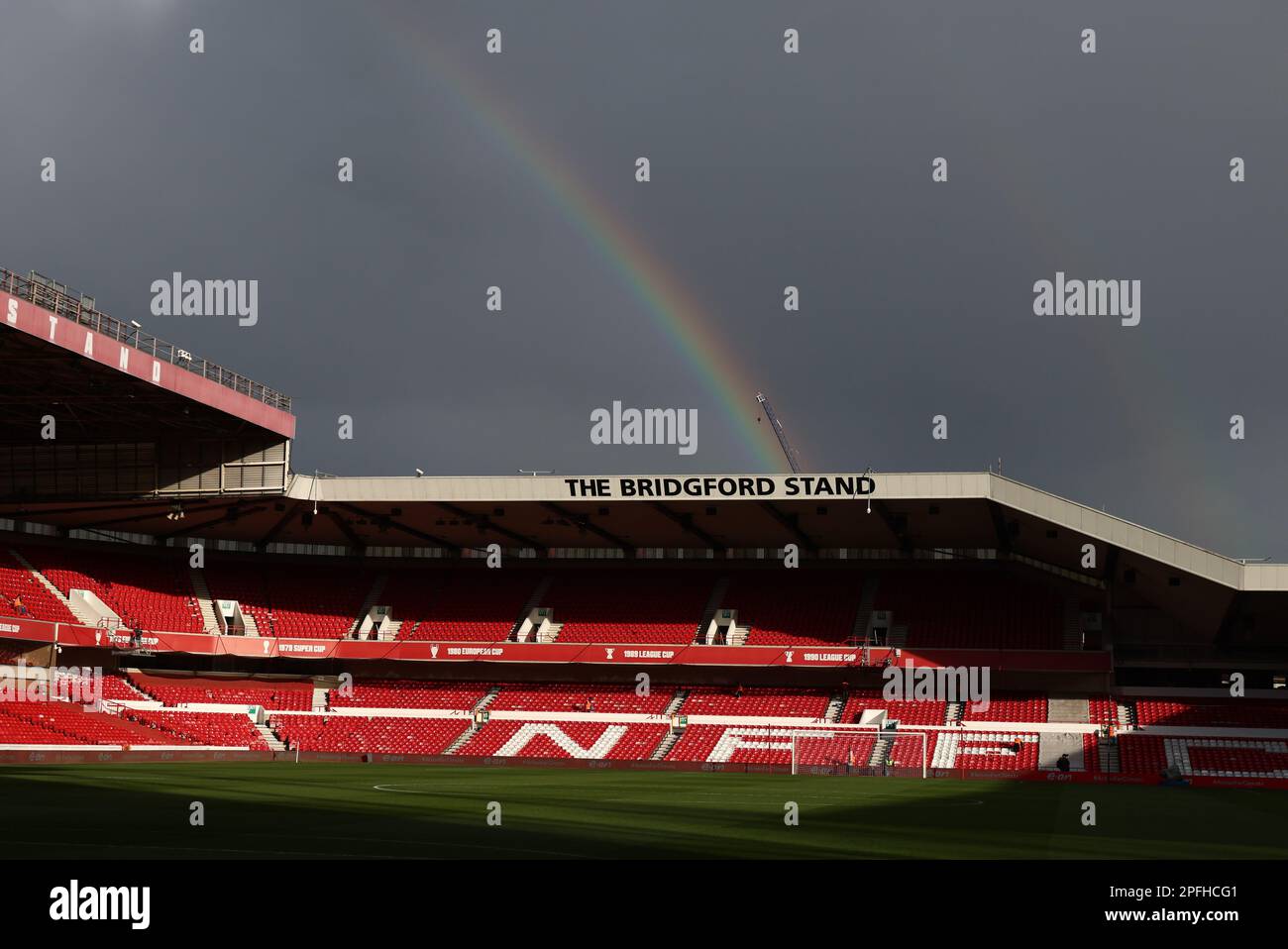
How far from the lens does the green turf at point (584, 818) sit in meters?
17.6

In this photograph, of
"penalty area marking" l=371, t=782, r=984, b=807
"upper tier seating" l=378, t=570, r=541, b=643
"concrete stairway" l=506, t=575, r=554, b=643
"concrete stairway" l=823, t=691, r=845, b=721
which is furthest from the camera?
"upper tier seating" l=378, t=570, r=541, b=643

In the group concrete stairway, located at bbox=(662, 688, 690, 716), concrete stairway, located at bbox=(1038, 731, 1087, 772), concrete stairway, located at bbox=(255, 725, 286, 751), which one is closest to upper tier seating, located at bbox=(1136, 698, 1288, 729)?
concrete stairway, located at bbox=(1038, 731, 1087, 772)

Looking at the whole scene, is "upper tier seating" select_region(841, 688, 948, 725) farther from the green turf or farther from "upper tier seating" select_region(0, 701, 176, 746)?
"upper tier seating" select_region(0, 701, 176, 746)

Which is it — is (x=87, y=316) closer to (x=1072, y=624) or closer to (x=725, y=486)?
(x=725, y=486)

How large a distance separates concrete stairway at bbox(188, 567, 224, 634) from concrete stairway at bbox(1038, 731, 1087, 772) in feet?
146

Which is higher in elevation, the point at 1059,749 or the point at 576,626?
the point at 576,626

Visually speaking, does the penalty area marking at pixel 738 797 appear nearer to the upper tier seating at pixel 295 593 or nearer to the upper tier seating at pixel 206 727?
the upper tier seating at pixel 206 727

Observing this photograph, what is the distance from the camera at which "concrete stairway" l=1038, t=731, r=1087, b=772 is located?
Result: 56.0 m

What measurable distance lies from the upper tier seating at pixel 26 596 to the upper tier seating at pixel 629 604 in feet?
86.0

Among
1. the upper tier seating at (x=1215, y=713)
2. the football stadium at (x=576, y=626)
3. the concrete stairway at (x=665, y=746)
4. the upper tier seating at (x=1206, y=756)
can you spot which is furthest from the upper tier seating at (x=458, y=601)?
the upper tier seating at (x=1215, y=713)

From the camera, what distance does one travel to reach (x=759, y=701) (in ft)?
220

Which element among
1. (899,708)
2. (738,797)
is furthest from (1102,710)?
(738,797)

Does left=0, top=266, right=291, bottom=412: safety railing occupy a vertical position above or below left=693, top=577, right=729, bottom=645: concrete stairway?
above

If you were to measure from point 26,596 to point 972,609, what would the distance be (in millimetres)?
48911
